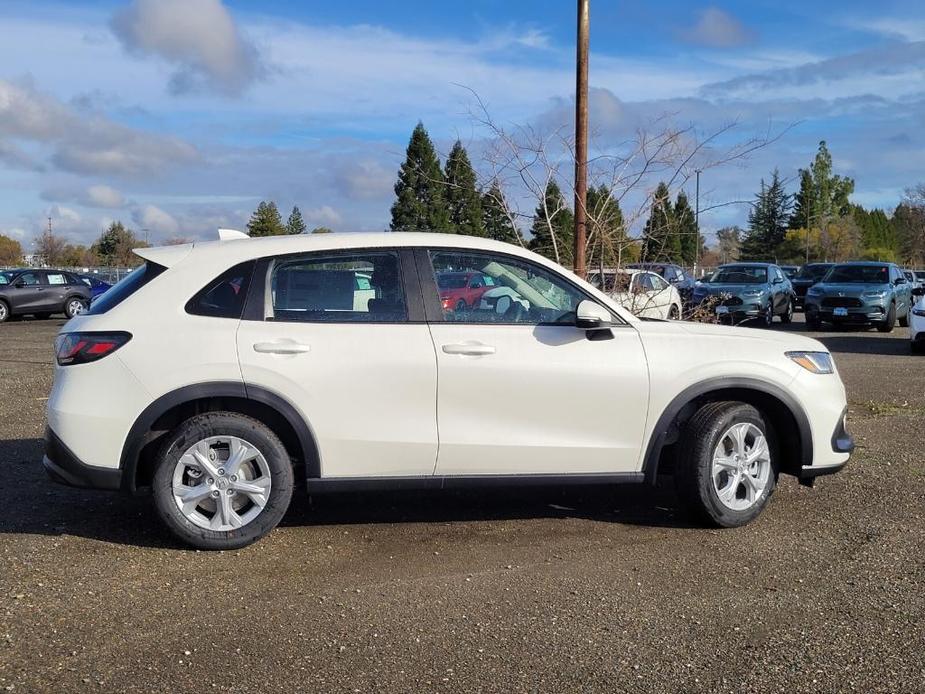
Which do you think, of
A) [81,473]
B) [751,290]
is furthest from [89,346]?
[751,290]

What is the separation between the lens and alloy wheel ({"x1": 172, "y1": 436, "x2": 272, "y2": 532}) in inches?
203

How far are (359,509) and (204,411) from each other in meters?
1.36

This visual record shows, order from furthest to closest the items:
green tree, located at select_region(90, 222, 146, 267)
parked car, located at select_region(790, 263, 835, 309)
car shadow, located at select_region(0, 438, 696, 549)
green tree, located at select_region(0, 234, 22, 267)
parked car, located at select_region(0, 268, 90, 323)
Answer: green tree, located at select_region(0, 234, 22, 267), green tree, located at select_region(90, 222, 146, 267), parked car, located at select_region(790, 263, 835, 309), parked car, located at select_region(0, 268, 90, 323), car shadow, located at select_region(0, 438, 696, 549)

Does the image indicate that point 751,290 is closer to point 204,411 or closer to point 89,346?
point 204,411

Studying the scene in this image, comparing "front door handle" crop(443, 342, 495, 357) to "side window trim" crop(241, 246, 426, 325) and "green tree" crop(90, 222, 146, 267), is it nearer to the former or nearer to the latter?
"side window trim" crop(241, 246, 426, 325)

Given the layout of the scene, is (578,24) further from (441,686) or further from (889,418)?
(441,686)

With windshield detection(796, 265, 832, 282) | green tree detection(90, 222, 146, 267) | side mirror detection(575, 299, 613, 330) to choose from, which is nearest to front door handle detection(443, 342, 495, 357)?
side mirror detection(575, 299, 613, 330)

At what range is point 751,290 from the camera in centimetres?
2317

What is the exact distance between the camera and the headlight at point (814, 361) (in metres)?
5.80

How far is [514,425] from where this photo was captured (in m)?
5.38

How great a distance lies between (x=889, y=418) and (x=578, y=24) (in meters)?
5.84

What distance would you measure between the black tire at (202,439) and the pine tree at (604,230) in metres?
6.72

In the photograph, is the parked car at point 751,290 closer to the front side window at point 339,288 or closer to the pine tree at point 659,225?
the pine tree at point 659,225

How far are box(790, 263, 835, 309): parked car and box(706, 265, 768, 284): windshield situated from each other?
28.4ft
